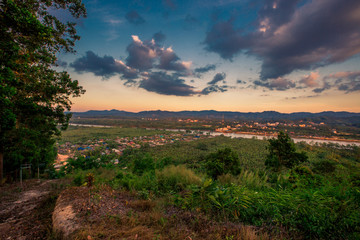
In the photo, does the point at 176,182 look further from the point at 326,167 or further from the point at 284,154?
the point at 326,167

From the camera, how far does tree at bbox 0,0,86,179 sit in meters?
4.87

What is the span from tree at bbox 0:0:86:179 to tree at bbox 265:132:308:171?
1843 cm

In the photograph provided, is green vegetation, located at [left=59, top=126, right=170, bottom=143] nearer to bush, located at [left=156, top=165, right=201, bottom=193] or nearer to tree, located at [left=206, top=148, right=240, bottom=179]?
tree, located at [left=206, top=148, right=240, bottom=179]

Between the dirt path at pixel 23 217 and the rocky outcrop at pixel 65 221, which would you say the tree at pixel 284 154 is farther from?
the dirt path at pixel 23 217

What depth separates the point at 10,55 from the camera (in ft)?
16.3

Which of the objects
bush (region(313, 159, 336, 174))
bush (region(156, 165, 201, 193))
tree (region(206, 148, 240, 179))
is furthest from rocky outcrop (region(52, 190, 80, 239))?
bush (region(313, 159, 336, 174))

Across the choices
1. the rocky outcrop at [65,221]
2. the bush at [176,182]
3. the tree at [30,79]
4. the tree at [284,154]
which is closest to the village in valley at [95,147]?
the tree at [30,79]

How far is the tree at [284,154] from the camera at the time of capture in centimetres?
1435

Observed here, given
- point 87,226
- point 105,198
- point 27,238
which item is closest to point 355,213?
point 87,226

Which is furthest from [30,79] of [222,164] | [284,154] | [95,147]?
[95,147]

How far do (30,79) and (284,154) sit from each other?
2088cm

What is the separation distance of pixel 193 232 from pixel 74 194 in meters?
3.41

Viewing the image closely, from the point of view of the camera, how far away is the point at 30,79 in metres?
6.82

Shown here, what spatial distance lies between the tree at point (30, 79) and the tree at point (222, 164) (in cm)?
1240
